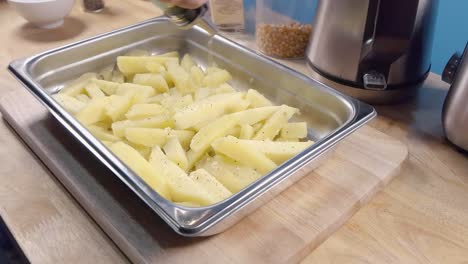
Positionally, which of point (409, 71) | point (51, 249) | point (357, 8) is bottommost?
point (51, 249)

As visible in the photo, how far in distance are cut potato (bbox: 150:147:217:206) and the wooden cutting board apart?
51 millimetres

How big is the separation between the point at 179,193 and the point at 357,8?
445 mm

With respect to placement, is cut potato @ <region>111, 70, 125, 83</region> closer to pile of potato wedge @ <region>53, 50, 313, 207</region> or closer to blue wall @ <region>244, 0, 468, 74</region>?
pile of potato wedge @ <region>53, 50, 313, 207</region>

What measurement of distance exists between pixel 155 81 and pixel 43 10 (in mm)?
495

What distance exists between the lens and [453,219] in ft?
2.07

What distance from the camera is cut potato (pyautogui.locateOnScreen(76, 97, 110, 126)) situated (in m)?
0.75

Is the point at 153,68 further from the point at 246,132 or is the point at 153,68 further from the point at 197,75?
the point at 246,132

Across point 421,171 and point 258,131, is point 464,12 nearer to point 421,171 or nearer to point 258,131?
point 421,171

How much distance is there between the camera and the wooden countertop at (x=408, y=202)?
1.92ft

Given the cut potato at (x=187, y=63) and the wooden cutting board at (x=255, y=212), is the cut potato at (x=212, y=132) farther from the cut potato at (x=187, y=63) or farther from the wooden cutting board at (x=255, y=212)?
the cut potato at (x=187, y=63)

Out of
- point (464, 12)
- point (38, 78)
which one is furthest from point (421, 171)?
point (38, 78)

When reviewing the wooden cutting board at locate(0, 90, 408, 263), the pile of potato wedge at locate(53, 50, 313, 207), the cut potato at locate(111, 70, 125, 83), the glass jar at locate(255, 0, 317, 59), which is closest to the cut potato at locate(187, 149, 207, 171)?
the pile of potato wedge at locate(53, 50, 313, 207)

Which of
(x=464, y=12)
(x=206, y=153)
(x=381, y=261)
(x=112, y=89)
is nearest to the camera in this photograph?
(x=381, y=261)

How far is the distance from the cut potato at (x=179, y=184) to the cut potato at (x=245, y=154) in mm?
77
